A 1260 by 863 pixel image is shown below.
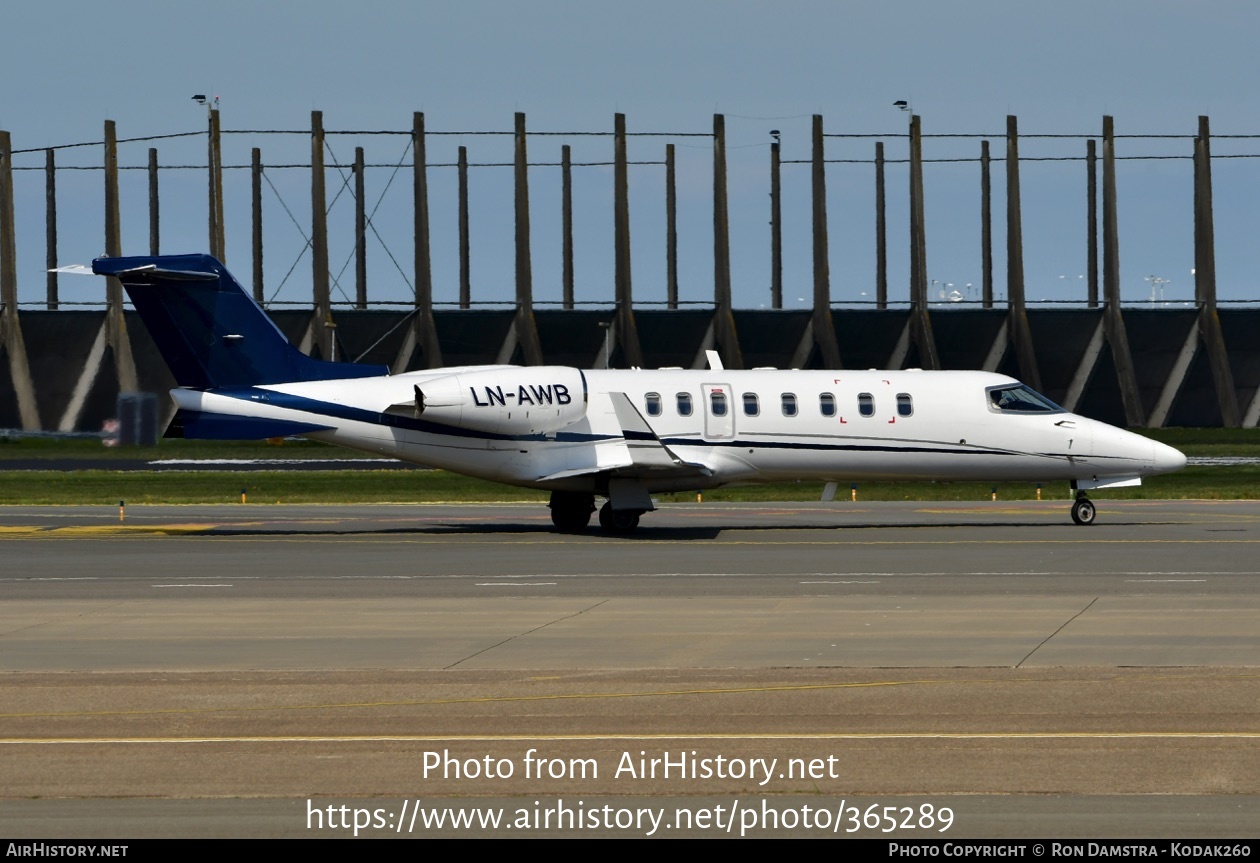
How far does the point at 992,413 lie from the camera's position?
106 ft

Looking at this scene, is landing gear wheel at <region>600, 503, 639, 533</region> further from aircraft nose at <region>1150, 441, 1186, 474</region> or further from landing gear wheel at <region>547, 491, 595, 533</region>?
aircraft nose at <region>1150, 441, 1186, 474</region>

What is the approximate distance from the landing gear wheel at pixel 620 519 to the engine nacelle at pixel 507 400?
6.01ft

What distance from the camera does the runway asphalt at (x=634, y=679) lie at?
Answer: 389 inches

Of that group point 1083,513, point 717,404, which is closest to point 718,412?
point 717,404

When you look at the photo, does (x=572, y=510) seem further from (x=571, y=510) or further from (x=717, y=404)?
(x=717, y=404)

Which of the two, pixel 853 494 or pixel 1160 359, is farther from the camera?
pixel 1160 359

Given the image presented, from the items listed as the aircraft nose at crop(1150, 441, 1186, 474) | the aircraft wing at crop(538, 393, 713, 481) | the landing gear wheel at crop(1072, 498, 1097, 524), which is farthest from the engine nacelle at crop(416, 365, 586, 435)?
the aircraft nose at crop(1150, 441, 1186, 474)

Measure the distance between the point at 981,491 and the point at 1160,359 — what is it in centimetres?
3482

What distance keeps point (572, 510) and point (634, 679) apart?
17516 mm

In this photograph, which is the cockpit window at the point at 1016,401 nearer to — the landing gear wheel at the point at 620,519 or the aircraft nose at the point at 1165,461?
the aircraft nose at the point at 1165,461

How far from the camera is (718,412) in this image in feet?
102

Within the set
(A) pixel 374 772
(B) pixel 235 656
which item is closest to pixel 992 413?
(B) pixel 235 656
